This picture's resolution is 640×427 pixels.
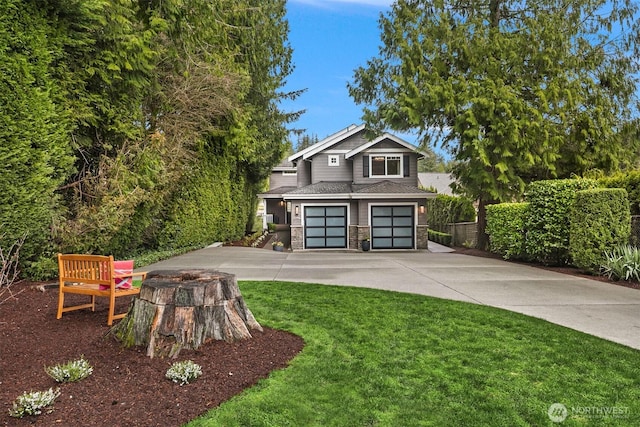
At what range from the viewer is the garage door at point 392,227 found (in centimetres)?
1802

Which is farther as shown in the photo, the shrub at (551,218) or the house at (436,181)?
the house at (436,181)

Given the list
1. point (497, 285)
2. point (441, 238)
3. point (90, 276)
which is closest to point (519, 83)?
point (497, 285)

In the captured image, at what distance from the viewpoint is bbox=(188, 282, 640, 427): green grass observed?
2.66 meters

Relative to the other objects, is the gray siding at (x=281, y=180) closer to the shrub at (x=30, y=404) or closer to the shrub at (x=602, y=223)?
the shrub at (x=602, y=223)

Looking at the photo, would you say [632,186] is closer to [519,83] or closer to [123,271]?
[519,83]

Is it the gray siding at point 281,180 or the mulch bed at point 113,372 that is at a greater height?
the gray siding at point 281,180

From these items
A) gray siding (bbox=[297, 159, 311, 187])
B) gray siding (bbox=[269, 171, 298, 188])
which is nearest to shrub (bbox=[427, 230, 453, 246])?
gray siding (bbox=[297, 159, 311, 187])

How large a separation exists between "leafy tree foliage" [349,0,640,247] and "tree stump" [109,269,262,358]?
38.7 feet

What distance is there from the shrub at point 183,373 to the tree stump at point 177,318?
38 cm

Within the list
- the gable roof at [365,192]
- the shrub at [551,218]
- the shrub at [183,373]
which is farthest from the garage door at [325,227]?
the shrub at [183,373]

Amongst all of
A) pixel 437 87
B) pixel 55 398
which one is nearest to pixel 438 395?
pixel 55 398

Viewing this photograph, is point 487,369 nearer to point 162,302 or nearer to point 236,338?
point 236,338

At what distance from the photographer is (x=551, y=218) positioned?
32.6ft

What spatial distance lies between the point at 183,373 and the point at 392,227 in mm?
15707
